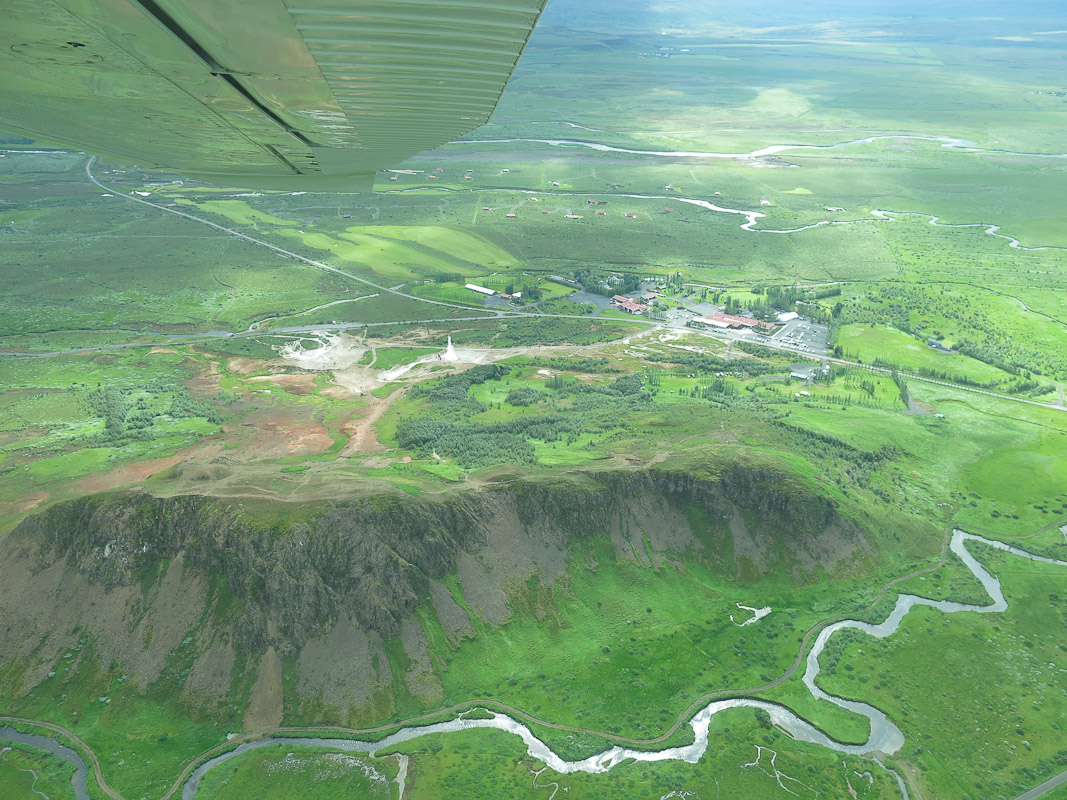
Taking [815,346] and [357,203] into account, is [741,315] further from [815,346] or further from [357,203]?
[357,203]

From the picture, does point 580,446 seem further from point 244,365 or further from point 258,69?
point 258,69

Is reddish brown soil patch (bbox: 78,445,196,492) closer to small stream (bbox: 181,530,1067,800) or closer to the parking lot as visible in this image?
small stream (bbox: 181,530,1067,800)

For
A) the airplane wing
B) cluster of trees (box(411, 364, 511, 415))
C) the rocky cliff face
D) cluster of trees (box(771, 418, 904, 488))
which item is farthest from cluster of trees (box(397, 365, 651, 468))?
the airplane wing

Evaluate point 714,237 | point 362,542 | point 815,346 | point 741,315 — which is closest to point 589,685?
point 362,542

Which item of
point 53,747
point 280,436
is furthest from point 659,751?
point 280,436

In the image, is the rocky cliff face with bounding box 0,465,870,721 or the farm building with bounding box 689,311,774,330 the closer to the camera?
the rocky cliff face with bounding box 0,465,870,721

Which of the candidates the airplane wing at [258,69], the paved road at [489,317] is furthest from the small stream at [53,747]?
the paved road at [489,317]


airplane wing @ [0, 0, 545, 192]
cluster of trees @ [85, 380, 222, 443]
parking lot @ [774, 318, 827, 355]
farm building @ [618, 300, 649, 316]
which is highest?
airplane wing @ [0, 0, 545, 192]
